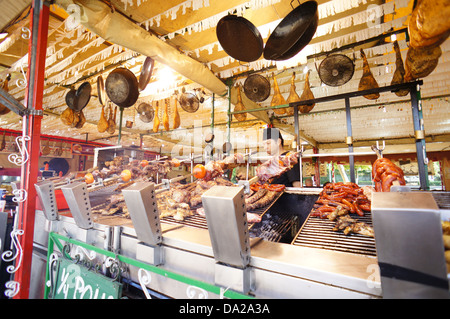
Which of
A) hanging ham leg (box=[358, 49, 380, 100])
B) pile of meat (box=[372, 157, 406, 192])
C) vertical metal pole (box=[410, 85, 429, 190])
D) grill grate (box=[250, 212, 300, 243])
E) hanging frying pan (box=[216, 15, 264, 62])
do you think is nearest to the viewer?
grill grate (box=[250, 212, 300, 243])

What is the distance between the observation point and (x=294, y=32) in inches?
108

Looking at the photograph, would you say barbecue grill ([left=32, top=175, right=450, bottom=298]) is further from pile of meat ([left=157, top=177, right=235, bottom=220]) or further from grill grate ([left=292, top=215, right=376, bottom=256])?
pile of meat ([left=157, top=177, right=235, bottom=220])

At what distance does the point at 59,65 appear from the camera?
197 inches

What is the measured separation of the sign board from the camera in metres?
14.8

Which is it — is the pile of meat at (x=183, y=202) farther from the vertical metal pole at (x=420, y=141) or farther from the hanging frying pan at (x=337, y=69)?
the hanging frying pan at (x=337, y=69)

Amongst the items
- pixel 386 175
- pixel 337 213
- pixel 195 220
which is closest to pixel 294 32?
pixel 386 175

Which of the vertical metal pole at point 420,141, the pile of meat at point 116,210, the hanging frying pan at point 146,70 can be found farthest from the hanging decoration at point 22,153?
the vertical metal pole at point 420,141

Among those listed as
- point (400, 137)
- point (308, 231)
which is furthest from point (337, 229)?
point (400, 137)

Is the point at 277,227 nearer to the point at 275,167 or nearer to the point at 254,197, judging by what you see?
the point at 254,197

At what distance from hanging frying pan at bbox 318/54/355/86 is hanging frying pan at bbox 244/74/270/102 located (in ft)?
4.24

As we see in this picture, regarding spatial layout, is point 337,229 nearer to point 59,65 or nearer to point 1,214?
point 1,214

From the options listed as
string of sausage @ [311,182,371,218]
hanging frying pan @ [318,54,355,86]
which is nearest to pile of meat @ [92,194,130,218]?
string of sausage @ [311,182,371,218]

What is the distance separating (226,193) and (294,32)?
2.69 m

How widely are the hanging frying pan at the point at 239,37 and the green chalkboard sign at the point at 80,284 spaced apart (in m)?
3.23
